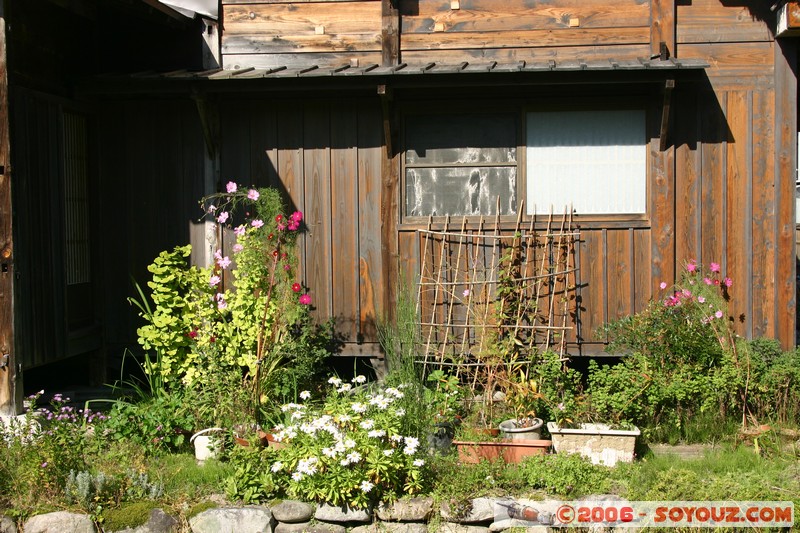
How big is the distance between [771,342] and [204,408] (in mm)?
4988

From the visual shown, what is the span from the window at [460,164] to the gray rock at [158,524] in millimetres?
3888

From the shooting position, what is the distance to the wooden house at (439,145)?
26.9ft

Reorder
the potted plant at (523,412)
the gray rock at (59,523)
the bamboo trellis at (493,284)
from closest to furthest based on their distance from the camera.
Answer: the gray rock at (59,523) < the potted plant at (523,412) < the bamboo trellis at (493,284)

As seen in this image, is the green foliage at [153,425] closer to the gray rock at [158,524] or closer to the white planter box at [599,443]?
the gray rock at [158,524]

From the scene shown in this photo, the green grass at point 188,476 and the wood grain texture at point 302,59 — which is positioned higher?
the wood grain texture at point 302,59

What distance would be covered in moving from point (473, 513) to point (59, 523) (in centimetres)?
274

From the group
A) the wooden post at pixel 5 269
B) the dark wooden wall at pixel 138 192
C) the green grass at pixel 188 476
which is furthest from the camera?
the dark wooden wall at pixel 138 192

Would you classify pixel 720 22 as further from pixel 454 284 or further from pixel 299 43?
pixel 299 43

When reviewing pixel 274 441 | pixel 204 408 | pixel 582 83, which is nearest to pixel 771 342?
pixel 582 83

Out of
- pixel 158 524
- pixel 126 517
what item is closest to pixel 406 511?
pixel 158 524

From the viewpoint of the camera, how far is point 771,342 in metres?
7.81

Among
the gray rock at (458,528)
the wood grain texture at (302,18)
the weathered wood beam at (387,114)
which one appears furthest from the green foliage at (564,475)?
the wood grain texture at (302,18)

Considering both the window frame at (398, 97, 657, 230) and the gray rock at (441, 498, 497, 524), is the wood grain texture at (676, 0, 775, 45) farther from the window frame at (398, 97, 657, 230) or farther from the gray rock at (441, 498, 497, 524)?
the gray rock at (441, 498, 497, 524)

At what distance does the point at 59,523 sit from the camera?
18.9 ft
